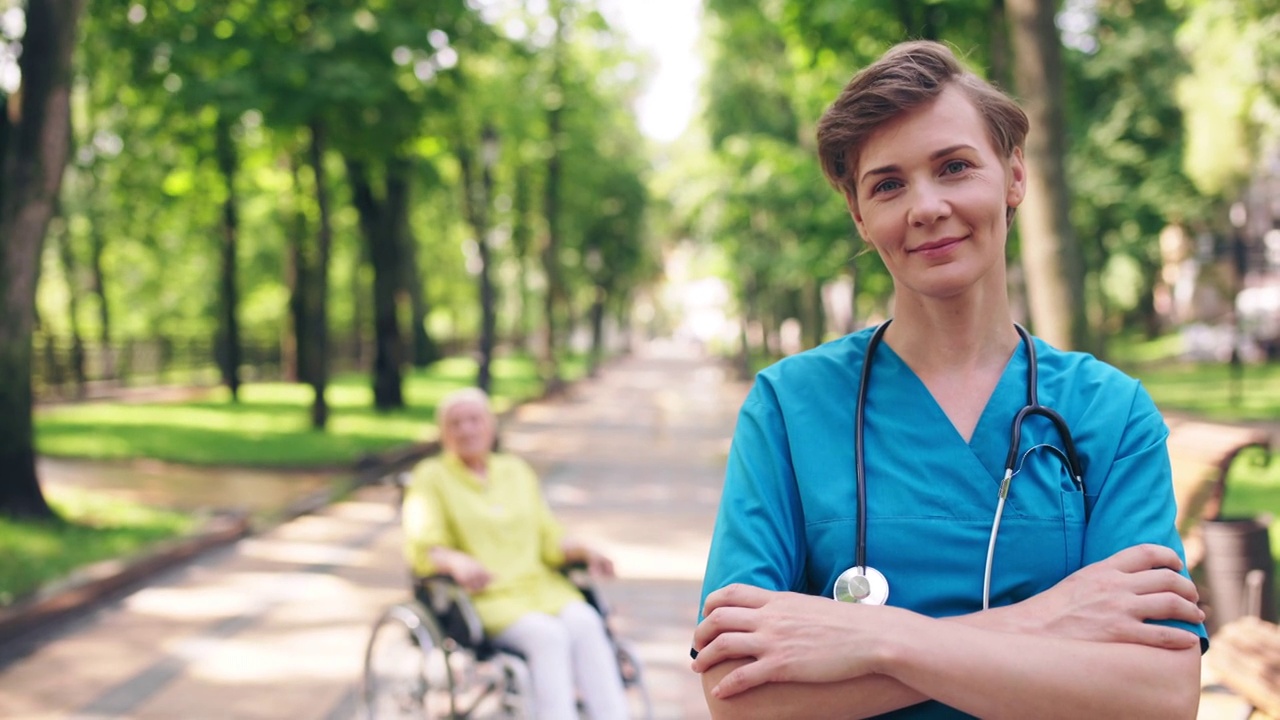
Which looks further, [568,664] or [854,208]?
[568,664]

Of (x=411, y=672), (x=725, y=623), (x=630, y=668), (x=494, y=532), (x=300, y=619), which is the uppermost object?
(x=725, y=623)

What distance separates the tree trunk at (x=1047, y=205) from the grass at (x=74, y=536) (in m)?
6.90

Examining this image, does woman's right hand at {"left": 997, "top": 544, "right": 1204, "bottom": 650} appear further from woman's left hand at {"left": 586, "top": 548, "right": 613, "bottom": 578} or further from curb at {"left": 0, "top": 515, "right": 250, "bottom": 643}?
curb at {"left": 0, "top": 515, "right": 250, "bottom": 643}

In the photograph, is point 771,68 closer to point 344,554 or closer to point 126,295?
point 344,554

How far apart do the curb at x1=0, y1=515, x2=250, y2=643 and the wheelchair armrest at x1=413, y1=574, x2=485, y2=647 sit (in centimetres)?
369

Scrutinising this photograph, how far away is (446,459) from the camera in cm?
543

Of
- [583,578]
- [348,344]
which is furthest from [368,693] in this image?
[348,344]

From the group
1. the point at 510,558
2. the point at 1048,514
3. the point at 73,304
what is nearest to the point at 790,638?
the point at 1048,514

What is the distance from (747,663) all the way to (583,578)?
371 centimetres

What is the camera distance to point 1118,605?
166cm

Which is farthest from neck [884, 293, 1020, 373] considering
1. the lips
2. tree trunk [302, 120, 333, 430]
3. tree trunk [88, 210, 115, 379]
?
tree trunk [88, 210, 115, 379]

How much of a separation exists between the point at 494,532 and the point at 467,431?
464 millimetres

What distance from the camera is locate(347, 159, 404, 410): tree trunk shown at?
23172 millimetres

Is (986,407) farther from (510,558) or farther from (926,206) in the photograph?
(510,558)
